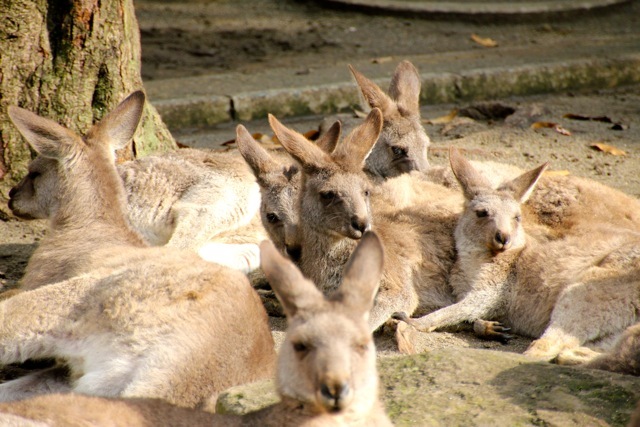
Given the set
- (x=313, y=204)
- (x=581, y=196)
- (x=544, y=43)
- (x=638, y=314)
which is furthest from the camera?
(x=544, y=43)

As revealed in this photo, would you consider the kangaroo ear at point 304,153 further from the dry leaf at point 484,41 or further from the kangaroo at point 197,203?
the dry leaf at point 484,41

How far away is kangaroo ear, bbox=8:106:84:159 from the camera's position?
16.1 ft

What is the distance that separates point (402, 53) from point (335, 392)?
868 cm

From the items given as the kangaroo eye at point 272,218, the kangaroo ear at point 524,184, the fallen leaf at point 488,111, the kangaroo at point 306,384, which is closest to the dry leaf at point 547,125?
the fallen leaf at point 488,111

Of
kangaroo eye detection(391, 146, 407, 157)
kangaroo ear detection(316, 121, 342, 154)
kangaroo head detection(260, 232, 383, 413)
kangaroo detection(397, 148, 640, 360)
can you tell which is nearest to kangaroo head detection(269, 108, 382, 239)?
kangaroo ear detection(316, 121, 342, 154)

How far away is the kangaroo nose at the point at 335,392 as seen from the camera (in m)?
3.29

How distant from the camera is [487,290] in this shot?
5.77 meters

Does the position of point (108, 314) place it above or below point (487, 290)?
above

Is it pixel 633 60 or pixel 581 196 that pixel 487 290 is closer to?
pixel 581 196

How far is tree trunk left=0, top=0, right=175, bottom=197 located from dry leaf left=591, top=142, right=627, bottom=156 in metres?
4.35

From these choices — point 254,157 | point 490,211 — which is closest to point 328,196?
point 254,157

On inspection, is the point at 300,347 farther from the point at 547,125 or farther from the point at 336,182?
the point at 547,125

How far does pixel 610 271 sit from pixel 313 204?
73.6 inches

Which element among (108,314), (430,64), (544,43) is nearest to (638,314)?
(108,314)
